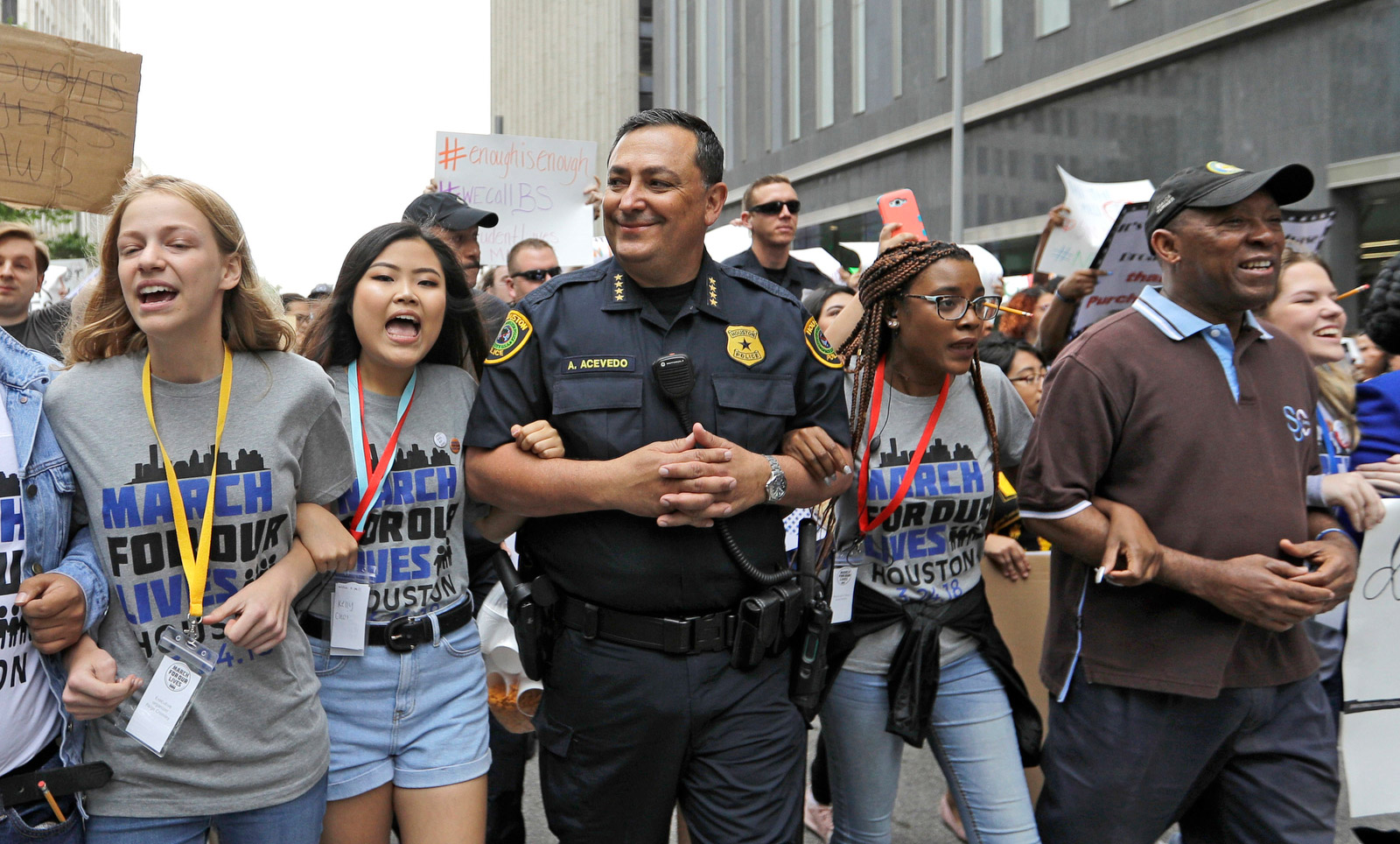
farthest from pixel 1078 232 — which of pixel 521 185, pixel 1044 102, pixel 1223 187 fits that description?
pixel 1044 102

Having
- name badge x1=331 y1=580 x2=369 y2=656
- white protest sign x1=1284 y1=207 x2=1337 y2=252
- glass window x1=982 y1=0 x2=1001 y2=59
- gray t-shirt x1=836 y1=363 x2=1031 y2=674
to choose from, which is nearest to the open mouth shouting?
name badge x1=331 y1=580 x2=369 y2=656

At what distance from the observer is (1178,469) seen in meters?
2.78

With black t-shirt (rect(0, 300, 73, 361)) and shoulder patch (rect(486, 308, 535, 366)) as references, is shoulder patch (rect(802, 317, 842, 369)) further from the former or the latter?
black t-shirt (rect(0, 300, 73, 361))

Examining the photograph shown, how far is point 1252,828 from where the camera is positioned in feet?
9.18

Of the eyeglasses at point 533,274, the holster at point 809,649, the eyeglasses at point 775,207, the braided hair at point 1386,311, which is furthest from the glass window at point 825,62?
the holster at point 809,649

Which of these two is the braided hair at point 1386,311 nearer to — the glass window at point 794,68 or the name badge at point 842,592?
the name badge at point 842,592

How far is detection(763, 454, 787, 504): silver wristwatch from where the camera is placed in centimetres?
255

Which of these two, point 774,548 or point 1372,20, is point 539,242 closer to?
point 774,548

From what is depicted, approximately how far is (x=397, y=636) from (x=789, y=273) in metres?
3.91

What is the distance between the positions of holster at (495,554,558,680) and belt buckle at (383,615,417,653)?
284 millimetres

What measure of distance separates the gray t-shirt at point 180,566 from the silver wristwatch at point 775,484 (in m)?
1.11

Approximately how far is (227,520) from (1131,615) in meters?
2.27

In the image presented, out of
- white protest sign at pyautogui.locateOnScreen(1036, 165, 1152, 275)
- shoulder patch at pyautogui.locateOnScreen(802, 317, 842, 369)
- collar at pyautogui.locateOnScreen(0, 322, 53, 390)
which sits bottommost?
collar at pyautogui.locateOnScreen(0, 322, 53, 390)

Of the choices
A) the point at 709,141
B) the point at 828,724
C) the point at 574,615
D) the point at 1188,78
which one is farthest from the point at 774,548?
the point at 1188,78
